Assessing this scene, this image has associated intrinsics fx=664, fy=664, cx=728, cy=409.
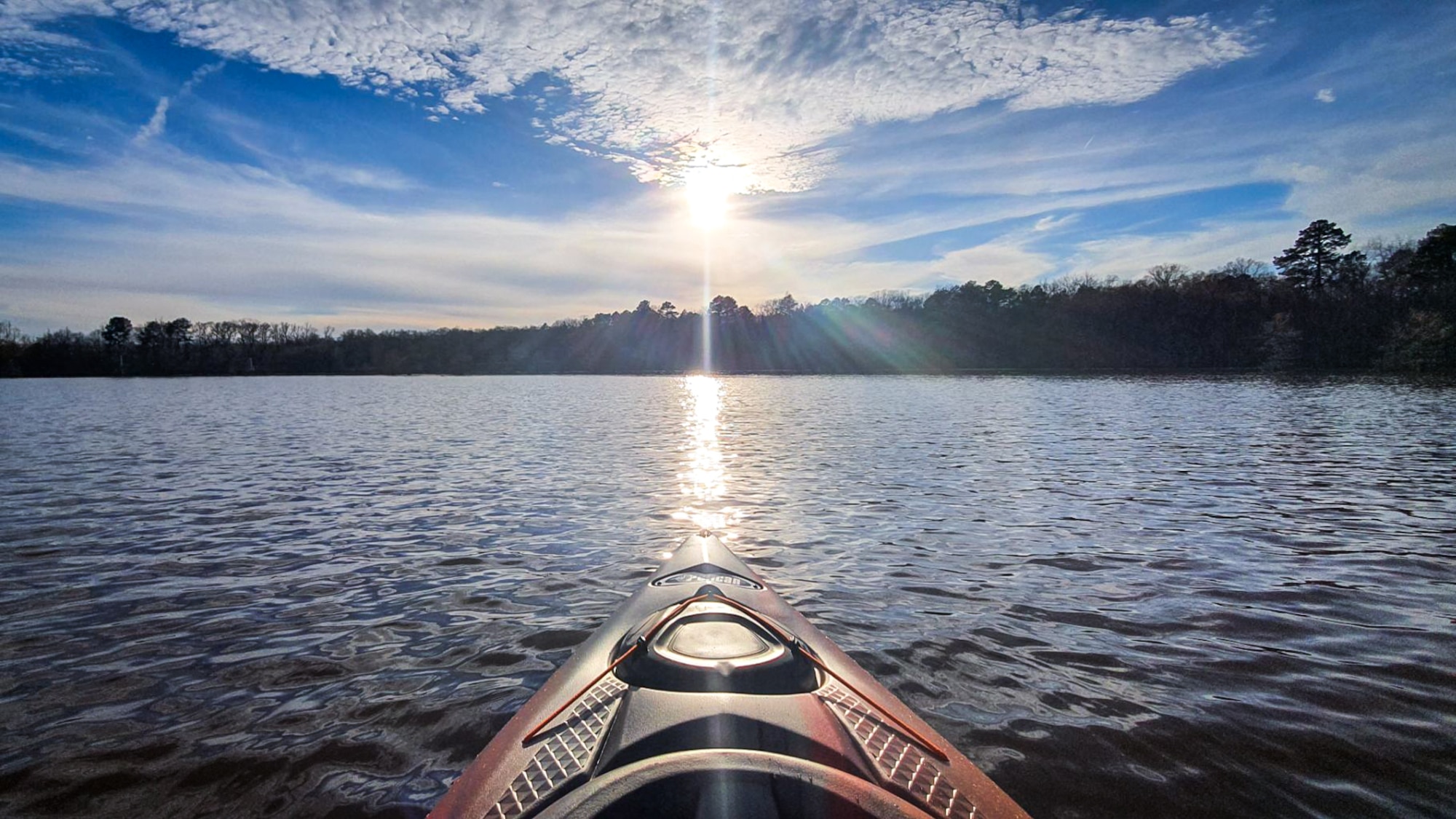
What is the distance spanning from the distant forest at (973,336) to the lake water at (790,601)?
8345 cm

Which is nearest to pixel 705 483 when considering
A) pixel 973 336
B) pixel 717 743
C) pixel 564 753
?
pixel 564 753

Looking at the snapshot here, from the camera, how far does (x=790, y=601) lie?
6.28 meters

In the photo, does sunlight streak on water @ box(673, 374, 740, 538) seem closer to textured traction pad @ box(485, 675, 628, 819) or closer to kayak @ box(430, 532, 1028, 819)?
kayak @ box(430, 532, 1028, 819)

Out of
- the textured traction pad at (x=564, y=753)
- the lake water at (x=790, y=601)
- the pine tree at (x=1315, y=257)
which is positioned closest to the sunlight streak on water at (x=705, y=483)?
the lake water at (x=790, y=601)

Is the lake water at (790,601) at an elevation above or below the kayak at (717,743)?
below

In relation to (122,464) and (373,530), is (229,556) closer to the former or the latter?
(373,530)

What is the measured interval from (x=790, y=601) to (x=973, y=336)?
12521 cm

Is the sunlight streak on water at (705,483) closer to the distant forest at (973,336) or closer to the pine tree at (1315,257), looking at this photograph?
the distant forest at (973,336)

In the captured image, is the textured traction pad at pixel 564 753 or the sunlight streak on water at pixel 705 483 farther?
the sunlight streak on water at pixel 705 483

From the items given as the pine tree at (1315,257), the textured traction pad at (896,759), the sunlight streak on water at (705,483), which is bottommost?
the sunlight streak on water at (705,483)

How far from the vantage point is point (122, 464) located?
13930 millimetres

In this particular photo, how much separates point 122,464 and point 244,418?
561 inches

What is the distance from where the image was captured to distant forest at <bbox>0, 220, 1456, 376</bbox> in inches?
3253

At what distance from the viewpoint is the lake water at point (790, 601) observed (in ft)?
11.8
